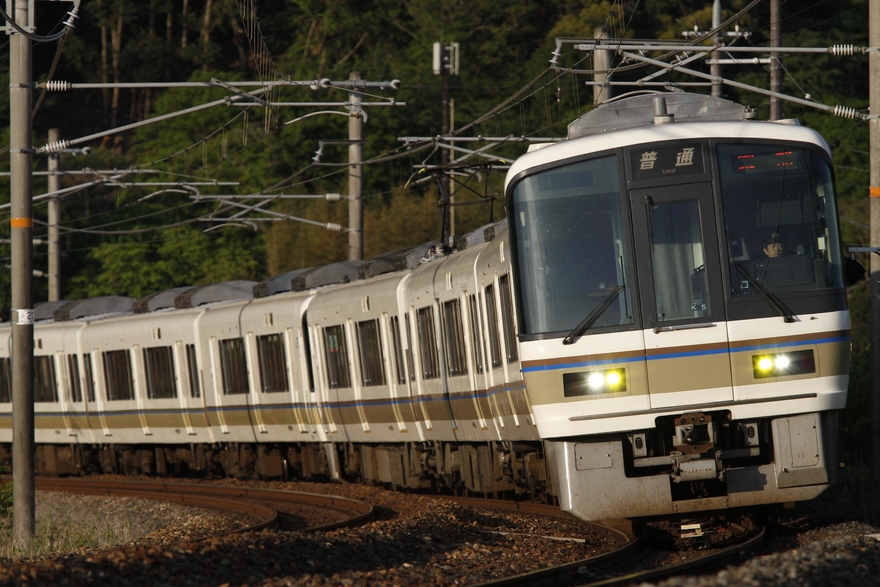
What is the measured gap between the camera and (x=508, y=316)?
1218 cm

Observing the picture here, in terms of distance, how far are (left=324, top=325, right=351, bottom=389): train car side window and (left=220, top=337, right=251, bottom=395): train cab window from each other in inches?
100

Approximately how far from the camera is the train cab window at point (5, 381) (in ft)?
89.7

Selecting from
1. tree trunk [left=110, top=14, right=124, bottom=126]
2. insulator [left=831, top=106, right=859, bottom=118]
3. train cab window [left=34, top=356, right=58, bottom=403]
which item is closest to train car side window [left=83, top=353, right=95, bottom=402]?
train cab window [left=34, top=356, right=58, bottom=403]

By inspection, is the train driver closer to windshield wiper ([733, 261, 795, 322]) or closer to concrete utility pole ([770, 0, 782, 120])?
windshield wiper ([733, 261, 795, 322])

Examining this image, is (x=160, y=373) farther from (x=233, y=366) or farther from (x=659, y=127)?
(x=659, y=127)

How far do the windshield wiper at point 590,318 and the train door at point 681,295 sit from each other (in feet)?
0.63

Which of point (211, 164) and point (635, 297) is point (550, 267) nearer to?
point (635, 297)

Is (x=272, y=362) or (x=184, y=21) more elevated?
(x=184, y=21)

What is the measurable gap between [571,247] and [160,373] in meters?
14.8

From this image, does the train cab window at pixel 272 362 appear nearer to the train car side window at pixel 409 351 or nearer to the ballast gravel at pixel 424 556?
the train car side window at pixel 409 351

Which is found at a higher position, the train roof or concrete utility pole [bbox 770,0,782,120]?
concrete utility pole [bbox 770,0,782,120]

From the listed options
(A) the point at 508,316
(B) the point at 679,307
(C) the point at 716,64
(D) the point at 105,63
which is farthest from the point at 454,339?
(D) the point at 105,63

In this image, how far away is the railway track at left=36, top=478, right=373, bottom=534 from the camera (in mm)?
15555

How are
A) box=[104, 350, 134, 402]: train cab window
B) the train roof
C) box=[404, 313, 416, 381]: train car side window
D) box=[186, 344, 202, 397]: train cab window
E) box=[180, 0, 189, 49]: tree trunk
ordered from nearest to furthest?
1. the train roof
2. box=[404, 313, 416, 381]: train car side window
3. box=[186, 344, 202, 397]: train cab window
4. box=[104, 350, 134, 402]: train cab window
5. box=[180, 0, 189, 49]: tree trunk
